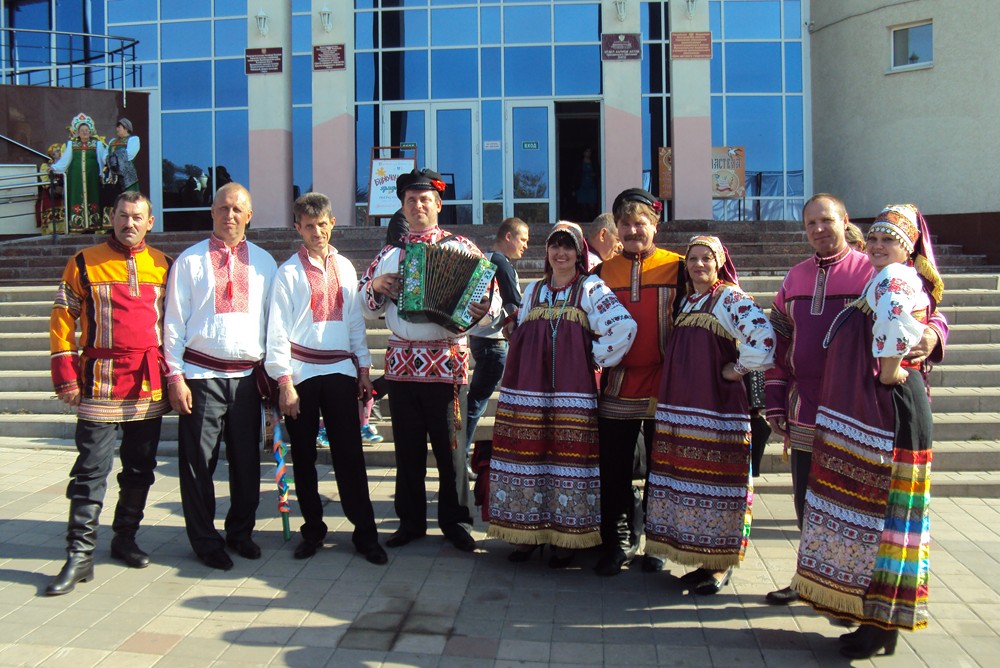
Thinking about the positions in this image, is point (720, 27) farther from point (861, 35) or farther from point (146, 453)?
point (146, 453)

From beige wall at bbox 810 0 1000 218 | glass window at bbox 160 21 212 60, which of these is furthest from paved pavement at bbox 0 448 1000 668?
glass window at bbox 160 21 212 60

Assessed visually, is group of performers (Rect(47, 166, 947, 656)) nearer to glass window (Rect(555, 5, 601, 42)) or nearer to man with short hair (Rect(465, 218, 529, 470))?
man with short hair (Rect(465, 218, 529, 470))

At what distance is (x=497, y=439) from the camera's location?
4.67 meters

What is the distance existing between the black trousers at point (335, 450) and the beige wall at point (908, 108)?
11817mm

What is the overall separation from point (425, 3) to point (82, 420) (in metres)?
13.2

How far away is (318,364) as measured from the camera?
4.74 m

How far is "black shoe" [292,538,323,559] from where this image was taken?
189 inches

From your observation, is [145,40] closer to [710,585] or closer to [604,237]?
[604,237]

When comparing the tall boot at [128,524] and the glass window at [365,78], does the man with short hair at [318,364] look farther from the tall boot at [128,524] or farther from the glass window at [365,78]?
the glass window at [365,78]

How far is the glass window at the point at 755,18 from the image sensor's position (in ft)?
52.0

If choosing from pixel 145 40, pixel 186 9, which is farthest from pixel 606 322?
pixel 145 40

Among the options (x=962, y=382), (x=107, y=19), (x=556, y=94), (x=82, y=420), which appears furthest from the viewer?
(x=107, y=19)

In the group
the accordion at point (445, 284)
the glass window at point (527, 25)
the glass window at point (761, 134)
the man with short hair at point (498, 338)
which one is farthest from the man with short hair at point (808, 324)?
the glass window at point (761, 134)

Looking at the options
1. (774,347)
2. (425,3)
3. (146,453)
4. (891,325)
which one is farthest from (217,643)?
(425,3)
